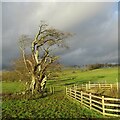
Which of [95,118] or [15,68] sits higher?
[15,68]

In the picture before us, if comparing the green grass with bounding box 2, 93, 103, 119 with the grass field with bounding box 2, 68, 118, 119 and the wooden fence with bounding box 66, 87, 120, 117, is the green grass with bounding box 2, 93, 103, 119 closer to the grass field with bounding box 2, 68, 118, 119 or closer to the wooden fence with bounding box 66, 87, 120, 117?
the grass field with bounding box 2, 68, 118, 119

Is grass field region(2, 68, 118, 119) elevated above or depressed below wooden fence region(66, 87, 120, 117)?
below

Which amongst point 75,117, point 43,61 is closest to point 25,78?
point 43,61

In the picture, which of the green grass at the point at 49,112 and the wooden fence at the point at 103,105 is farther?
the green grass at the point at 49,112

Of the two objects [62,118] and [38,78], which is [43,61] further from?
[62,118]

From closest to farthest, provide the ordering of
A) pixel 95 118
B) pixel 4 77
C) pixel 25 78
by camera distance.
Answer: pixel 95 118 < pixel 25 78 < pixel 4 77

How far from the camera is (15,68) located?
147 feet

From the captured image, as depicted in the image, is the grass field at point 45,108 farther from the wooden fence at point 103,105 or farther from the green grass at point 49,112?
the wooden fence at point 103,105

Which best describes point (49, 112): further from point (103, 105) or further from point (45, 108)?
point (103, 105)

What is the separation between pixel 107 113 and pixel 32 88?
20026 millimetres

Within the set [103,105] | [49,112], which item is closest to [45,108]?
[49,112]

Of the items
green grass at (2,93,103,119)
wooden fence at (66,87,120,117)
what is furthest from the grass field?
wooden fence at (66,87,120,117)

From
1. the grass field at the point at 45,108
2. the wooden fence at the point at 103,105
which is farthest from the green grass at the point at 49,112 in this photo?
the wooden fence at the point at 103,105

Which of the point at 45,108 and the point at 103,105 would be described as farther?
the point at 45,108
